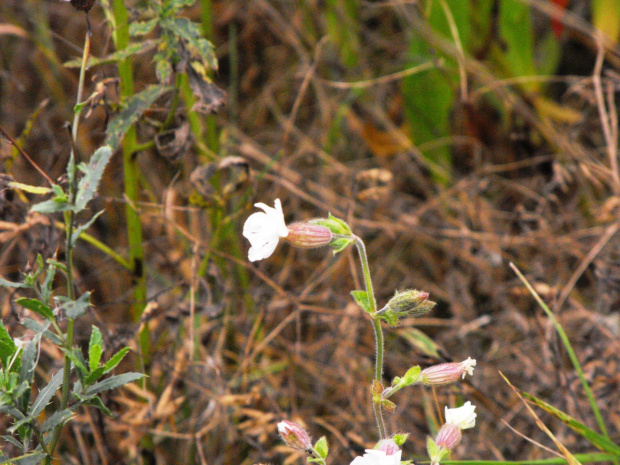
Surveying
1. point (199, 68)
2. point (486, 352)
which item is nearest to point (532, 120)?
point (486, 352)

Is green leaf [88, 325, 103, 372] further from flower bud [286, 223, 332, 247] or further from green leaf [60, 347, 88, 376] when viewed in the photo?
flower bud [286, 223, 332, 247]

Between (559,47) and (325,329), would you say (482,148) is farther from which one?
(325,329)

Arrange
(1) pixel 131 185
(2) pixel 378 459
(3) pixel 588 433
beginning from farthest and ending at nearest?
1. (1) pixel 131 185
2. (3) pixel 588 433
3. (2) pixel 378 459

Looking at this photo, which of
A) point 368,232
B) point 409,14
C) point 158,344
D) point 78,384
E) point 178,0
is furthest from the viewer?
point 409,14

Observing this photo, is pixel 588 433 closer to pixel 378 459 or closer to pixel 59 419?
pixel 378 459

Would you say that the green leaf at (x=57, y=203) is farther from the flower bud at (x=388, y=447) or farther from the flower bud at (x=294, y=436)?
the flower bud at (x=388, y=447)

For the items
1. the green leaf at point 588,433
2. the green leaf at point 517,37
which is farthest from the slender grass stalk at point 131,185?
the green leaf at point 517,37

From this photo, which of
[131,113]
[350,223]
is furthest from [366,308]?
[350,223]

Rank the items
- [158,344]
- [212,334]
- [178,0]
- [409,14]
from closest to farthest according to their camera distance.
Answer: [178,0] < [158,344] < [212,334] < [409,14]
